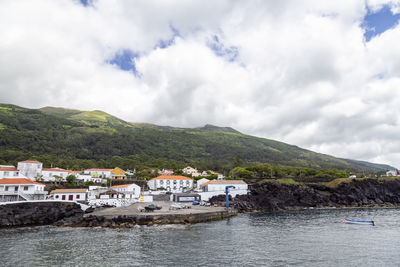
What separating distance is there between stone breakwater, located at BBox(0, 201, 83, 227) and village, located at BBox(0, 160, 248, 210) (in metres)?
4.61

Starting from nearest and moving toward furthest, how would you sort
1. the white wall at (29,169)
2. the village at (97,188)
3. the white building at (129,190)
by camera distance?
1. the village at (97,188)
2. the white building at (129,190)
3. the white wall at (29,169)

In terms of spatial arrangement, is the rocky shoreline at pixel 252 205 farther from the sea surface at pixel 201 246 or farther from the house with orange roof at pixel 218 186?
the sea surface at pixel 201 246

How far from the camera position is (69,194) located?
206 ft

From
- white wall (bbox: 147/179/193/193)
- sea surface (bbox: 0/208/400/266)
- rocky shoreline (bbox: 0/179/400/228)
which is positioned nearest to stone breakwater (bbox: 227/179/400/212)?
rocky shoreline (bbox: 0/179/400/228)

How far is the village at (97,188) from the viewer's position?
56.3 m

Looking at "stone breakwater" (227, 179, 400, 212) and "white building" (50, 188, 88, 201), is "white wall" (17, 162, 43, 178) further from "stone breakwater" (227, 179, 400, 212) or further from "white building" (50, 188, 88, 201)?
"stone breakwater" (227, 179, 400, 212)

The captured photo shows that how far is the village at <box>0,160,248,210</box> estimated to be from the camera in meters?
A: 56.3

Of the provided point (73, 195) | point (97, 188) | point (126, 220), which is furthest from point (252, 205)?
point (73, 195)

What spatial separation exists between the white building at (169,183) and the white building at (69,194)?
35.4 m

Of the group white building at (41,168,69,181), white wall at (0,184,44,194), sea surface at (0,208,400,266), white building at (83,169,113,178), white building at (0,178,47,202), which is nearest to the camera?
sea surface at (0,208,400,266)

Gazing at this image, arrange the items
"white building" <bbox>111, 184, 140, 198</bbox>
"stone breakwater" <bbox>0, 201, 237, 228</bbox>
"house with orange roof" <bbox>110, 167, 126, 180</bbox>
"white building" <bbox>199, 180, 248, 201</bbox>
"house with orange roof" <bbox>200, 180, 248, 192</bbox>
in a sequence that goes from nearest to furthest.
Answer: "stone breakwater" <bbox>0, 201, 237, 228</bbox> < "white building" <bbox>111, 184, 140, 198</bbox> < "white building" <bbox>199, 180, 248, 201</bbox> < "house with orange roof" <bbox>200, 180, 248, 192</bbox> < "house with orange roof" <bbox>110, 167, 126, 180</bbox>

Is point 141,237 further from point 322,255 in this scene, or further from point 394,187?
point 394,187

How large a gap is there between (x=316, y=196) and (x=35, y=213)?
295 feet

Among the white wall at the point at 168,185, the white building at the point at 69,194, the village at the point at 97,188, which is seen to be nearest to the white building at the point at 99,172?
the village at the point at 97,188
